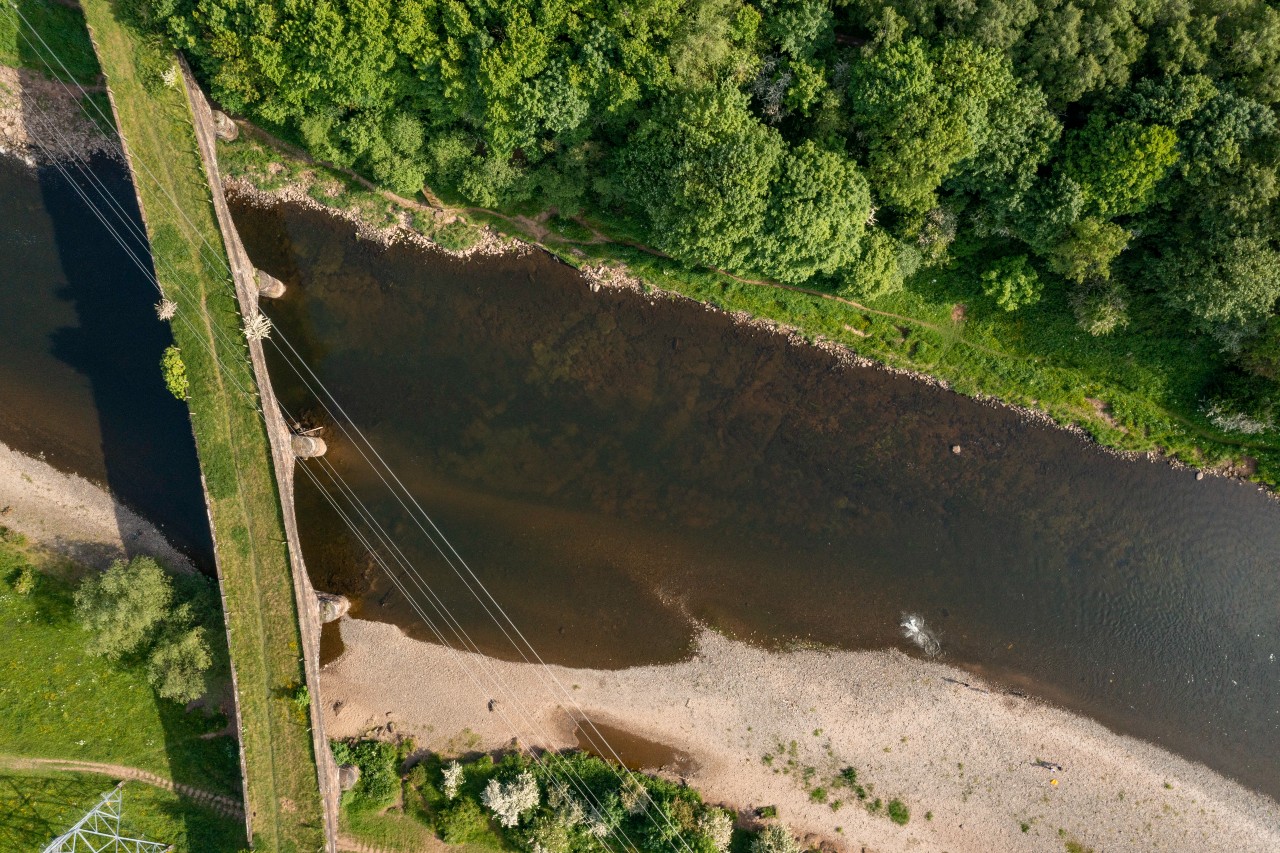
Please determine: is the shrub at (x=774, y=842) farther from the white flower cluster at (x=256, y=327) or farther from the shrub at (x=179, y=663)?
the white flower cluster at (x=256, y=327)

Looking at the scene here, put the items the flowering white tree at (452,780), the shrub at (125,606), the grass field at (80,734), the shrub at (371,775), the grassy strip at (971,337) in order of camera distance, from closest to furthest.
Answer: the shrub at (125,606)
the grass field at (80,734)
the flowering white tree at (452,780)
the shrub at (371,775)
the grassy strip at (971,337)

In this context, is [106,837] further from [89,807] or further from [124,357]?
[124,357]

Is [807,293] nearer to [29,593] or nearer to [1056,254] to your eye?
[1056,254]

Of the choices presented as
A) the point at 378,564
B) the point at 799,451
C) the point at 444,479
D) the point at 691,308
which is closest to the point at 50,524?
the point at 378,564

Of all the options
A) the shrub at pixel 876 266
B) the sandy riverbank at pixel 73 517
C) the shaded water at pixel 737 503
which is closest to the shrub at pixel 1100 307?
the shaded water at pixel 737 503

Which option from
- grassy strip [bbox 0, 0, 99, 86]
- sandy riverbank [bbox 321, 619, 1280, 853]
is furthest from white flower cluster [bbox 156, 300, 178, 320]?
sandy riverbank [bbox 321, 619, 1280, 853]

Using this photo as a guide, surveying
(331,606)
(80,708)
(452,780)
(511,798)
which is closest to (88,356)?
(80,708)

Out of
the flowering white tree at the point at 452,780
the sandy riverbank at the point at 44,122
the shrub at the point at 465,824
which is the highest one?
the sandy riverbank at the point at 44,122

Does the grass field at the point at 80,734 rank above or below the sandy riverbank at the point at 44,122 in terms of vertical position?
below
